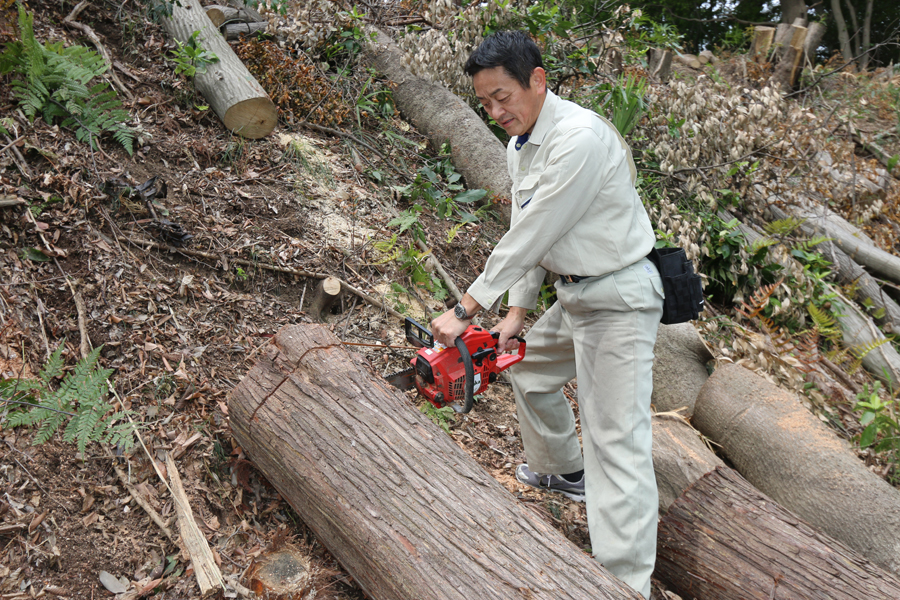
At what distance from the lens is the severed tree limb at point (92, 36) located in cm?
440

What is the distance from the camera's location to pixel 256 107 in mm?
4500

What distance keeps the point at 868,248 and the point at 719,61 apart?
526 centimetres

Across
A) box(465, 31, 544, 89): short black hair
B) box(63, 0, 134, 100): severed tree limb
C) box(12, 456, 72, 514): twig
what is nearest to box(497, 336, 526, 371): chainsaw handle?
box(465, 31, 544, 89): short black hair

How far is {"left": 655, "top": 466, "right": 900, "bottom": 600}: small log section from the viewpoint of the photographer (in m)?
2.35

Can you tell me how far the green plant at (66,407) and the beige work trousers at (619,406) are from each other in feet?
6.26

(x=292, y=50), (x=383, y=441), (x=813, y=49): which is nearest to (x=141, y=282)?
(x=383, y=441)

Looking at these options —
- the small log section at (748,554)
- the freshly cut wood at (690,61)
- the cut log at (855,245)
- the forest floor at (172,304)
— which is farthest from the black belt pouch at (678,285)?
the freshly cut wood at (690,61)

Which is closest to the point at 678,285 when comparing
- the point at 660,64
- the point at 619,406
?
the point at 619,406

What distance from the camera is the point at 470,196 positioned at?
16.7ft

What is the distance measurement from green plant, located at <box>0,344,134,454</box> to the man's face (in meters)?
1.91

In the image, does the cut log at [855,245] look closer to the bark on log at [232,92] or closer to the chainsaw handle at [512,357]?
the chainsaw handle at [512,357]

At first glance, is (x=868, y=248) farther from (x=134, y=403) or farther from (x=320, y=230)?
(x=134, y=403)

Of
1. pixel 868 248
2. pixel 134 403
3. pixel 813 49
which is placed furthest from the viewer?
pixel 813 49

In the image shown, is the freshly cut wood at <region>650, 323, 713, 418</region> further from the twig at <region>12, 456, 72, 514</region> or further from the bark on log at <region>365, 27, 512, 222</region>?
the twig at <region>12, 456, 72, 514</region>
